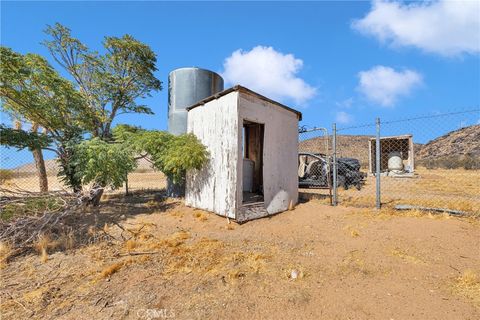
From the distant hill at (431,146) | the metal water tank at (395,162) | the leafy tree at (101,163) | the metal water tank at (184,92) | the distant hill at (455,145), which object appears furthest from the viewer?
the distant hill at (431,146)

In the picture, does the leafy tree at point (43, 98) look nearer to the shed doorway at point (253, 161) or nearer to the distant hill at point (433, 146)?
the shed doorway at point (253, 161)

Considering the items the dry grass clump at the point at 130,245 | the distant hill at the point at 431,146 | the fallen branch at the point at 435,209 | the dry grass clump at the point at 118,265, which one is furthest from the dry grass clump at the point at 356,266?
the distant hill at the point at 431,146

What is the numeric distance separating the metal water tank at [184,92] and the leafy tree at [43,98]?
298 cm

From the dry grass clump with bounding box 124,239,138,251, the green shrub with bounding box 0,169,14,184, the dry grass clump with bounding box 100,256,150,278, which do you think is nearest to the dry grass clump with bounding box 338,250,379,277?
the dry grass clump with bounding box 100,256,150,278

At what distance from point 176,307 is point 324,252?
2.72m

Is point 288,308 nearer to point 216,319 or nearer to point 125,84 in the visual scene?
point 216,319

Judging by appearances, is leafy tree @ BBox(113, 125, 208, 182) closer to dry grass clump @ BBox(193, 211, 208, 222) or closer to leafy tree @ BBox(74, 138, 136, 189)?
leafy tree @ BBox(74, 138, 136, 189)

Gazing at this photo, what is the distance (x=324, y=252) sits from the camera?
Result: 4.30m

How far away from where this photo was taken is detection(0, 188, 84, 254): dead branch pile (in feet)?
14.6

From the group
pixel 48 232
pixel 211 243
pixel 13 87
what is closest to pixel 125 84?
pixel 13 87

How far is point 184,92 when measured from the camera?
9.16m

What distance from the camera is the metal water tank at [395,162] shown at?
16.8 metres

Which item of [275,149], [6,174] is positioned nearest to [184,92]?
[275,149]

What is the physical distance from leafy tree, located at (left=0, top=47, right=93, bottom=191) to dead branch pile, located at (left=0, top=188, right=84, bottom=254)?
2082mm
